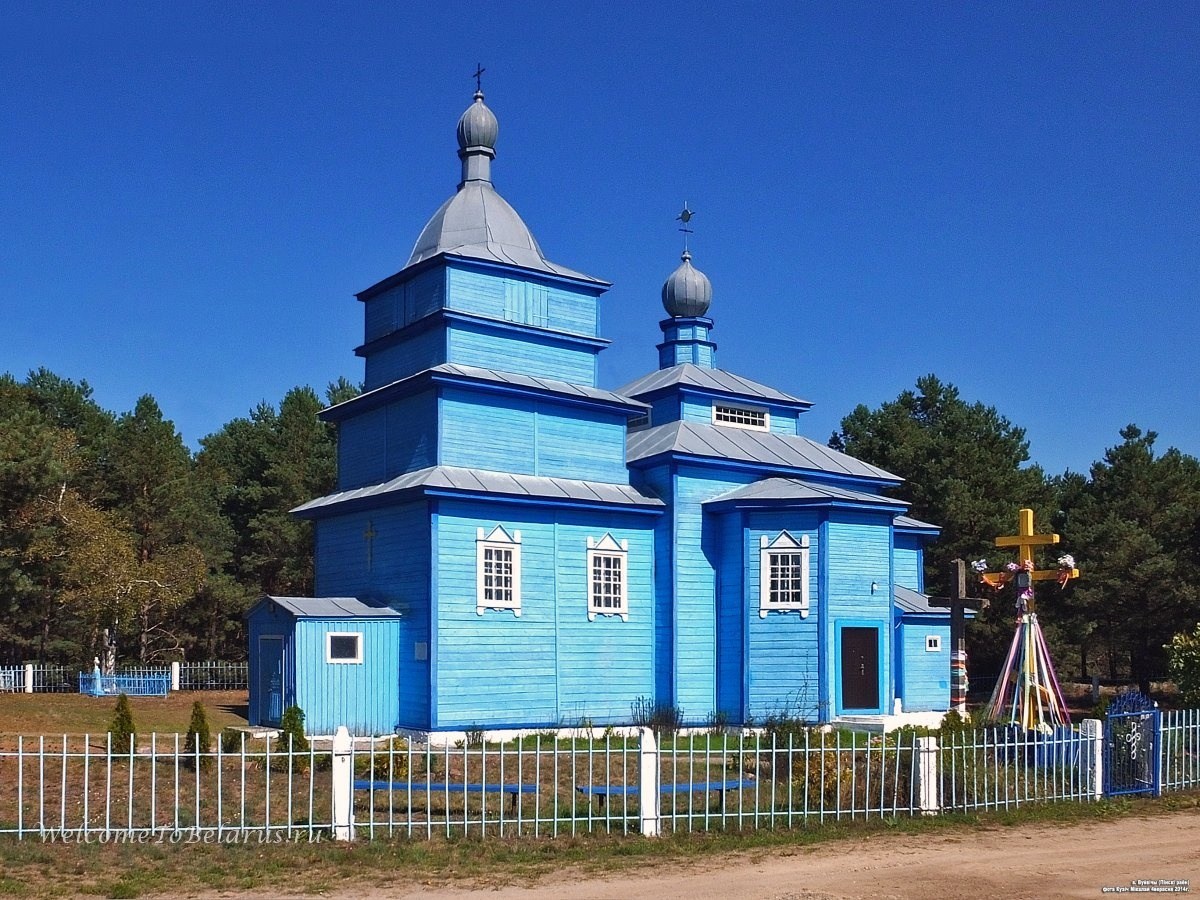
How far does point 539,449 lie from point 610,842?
11.8 m

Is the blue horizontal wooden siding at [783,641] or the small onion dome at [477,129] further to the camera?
the small onion dome at [477,129]

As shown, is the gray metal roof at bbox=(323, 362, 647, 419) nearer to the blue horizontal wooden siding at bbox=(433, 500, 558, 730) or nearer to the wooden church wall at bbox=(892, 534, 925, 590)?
the blue horizontal wooden siding at bbox=(433, 500, 558, 730)

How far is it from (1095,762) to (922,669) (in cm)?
1275

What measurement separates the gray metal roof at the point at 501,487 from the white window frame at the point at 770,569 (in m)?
2.16

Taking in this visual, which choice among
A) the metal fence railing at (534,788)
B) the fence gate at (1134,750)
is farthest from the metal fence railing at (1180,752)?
the fence gate at (1134,750)

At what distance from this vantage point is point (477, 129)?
26453 mm

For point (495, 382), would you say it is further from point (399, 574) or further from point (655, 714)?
point (655, 714)

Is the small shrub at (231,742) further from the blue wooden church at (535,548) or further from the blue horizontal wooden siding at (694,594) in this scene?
the blue horizontal wooden siding at (694,594)

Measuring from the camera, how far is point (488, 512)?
21.9 m

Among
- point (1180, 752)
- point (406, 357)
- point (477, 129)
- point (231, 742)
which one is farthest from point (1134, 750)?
point (477, 129)

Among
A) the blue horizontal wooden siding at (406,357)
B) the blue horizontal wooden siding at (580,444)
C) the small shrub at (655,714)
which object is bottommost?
the small shrub at (655,714)

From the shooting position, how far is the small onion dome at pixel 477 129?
26453 millimetres

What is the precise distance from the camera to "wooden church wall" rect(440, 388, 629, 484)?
73.6ft

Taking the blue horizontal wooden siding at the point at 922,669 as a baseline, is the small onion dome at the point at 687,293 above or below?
above
